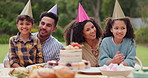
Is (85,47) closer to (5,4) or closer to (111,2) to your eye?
(5,4)

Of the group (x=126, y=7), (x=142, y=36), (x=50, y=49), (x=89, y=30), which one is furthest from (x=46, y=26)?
(x=126, y=7)

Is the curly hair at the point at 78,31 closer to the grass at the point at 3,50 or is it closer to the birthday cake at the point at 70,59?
the birthday cake at the point at 70,59

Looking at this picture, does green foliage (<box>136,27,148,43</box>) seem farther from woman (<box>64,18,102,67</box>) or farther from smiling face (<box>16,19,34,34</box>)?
smiling face (<box>16,19,34,34</box>)

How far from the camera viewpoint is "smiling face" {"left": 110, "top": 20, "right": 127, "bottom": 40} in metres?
2.34

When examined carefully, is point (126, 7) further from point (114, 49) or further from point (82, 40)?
point (114, 49)

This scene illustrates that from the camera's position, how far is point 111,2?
59.8ft

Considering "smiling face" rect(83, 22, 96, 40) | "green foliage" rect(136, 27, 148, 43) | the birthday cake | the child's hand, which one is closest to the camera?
the birthday cake

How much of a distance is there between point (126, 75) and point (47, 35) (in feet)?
3.88

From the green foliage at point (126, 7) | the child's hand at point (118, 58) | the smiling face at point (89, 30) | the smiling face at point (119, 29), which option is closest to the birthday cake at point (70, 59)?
the child's hand at point (118, 58)

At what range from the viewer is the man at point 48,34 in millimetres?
2748

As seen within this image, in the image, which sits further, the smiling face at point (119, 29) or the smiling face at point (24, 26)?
the smiling face at point (24, 26)

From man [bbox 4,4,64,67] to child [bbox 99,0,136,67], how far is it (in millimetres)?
531

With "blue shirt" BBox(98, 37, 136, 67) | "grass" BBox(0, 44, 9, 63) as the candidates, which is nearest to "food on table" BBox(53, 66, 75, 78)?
"blue shirt" BBox(98, 37, 136, 67)

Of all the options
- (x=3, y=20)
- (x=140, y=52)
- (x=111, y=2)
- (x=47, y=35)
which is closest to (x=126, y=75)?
(x=47, y=35)
